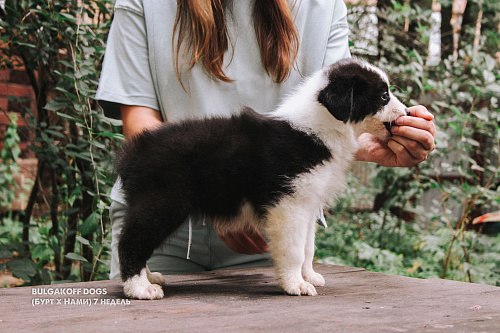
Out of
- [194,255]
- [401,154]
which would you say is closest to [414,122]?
[401,154]

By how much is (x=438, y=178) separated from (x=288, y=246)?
3.70m

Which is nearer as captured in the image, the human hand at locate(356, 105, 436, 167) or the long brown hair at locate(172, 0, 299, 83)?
the human hand at locate(356, 105, 436, 167)

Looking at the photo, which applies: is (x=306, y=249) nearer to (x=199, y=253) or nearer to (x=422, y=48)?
(x=199, y=253)

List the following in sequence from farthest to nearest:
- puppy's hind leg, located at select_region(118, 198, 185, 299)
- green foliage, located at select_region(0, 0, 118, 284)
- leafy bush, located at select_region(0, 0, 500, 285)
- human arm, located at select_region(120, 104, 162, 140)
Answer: leafy bush, located at select_region(0, 0, 500, 285), green foliage, located at select_region(0, 0, 118, 284), human arm, located at select_region(120, 104, 162, 140), puppy's hind leg, located at select_region(118, 198, 185, 299)

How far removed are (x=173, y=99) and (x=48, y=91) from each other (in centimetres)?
198

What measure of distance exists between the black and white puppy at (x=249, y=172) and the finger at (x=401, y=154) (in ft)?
0.87

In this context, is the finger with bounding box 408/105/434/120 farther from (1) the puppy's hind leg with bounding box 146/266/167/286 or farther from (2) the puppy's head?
(1) the puppy's hind leg with bounding box 146/266/167/286

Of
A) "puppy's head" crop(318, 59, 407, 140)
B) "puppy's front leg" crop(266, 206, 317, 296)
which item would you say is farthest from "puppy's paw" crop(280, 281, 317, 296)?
"puppy's head" crop(318, 59, 407, 140)

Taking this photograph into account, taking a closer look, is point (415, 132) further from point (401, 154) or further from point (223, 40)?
point (223, 40)

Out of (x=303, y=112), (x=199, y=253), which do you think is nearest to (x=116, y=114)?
(x=199, y=253)

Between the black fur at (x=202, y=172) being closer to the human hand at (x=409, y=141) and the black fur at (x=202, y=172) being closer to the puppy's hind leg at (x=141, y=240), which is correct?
the puppy's hind leg at (x=141, y=240)

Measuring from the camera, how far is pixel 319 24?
2.59 meters

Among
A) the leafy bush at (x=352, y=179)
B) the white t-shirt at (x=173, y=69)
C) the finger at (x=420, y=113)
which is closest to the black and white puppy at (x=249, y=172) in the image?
the finger at (x=420, y=113)

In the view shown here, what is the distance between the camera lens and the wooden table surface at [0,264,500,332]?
1.36m
